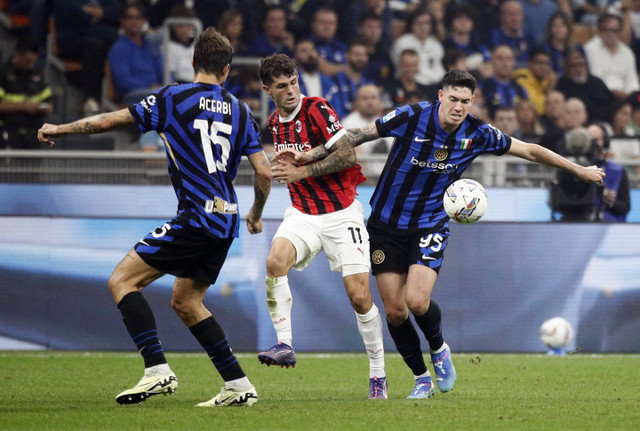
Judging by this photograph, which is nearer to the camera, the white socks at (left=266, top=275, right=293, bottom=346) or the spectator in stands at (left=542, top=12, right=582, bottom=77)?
the white socks at (left=266, top=275, right=293, bottom=346)

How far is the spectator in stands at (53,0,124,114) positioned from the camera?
14242mm

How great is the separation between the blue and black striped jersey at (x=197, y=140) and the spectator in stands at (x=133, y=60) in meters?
7.95

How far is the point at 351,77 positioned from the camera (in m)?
14.6

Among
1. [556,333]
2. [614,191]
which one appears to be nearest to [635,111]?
[614,191]

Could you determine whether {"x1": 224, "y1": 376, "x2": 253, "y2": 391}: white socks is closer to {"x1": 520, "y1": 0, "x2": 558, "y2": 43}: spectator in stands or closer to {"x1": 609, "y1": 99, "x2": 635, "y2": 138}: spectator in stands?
{"x1": 609, "y1": 99, "x2": 635, "y2": 138}: spectator in stands

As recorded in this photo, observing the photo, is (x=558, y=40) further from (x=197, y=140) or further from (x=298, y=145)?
(x=197, y=140)

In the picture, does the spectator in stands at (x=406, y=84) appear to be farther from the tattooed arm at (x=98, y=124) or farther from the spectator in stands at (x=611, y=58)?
the tattooed arm at (x=98, y=124)

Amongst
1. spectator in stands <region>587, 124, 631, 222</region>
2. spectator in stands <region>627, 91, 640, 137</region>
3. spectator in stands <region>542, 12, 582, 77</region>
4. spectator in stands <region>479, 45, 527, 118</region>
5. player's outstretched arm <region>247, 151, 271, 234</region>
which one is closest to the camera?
player's outstretched arm <region>247, 151, 271, 234</region>

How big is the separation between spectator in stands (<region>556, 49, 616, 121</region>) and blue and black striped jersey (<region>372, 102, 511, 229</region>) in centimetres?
836

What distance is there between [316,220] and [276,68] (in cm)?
115

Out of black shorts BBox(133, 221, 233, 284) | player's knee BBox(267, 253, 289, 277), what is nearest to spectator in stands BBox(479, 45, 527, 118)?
player's knee BBox(267, 253, 289, 277)

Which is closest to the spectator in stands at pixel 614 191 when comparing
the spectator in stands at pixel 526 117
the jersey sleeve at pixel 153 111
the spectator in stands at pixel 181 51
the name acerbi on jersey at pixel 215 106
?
the spectator in stands at pixel 526 117

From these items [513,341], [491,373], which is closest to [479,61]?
[513,341]

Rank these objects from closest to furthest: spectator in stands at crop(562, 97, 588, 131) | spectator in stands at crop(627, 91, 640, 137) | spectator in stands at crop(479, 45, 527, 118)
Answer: spectator in stands at crop(562, 97, 588, 131), spectator in stands at crop(479, 45, 527, 118), spectator in stands at crop(627, 91, 640, 137)
